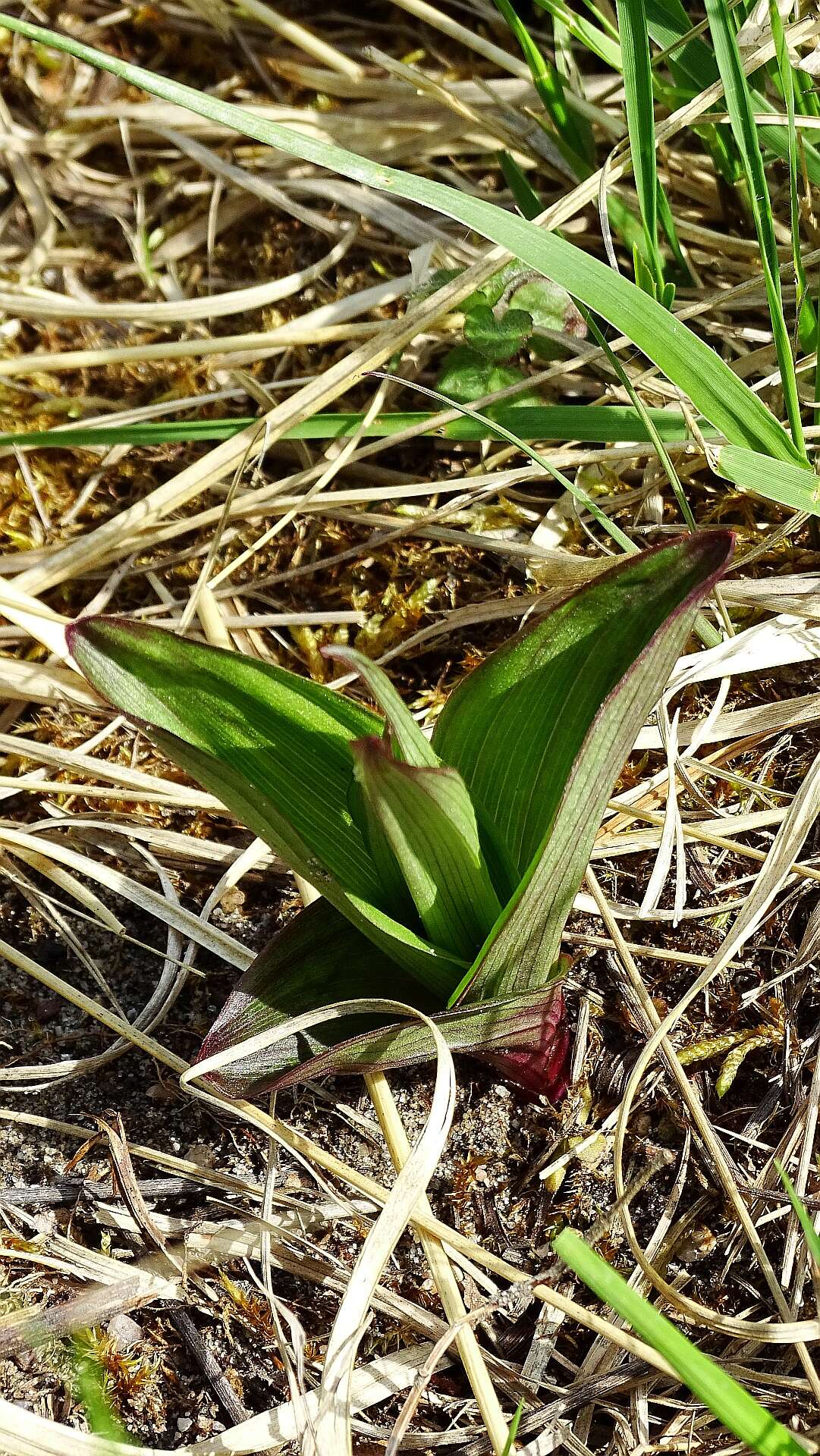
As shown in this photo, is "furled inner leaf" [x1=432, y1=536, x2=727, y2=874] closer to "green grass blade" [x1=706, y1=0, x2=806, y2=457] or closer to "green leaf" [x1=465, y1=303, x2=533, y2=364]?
"green grass blade" [x1=706, y1=0, x2=806, y2=457]

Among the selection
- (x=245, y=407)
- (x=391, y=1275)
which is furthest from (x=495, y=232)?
(x=391, y=1275)

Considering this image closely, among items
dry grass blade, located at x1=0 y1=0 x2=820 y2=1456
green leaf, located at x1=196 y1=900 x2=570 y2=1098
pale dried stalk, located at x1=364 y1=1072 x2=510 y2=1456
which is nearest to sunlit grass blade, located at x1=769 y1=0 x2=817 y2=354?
dry grass blade, located at x1=0 y1=0 x2=820 y2=1456

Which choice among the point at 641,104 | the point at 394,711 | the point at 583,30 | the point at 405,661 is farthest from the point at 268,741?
the point at 583,30

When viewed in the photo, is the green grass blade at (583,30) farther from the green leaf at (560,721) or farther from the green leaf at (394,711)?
the green leaf at (394,711)

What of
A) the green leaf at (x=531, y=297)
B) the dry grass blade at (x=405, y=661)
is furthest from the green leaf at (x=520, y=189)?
the green leaf at (x=531, y=297)

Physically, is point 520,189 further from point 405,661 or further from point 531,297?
point 405,661
